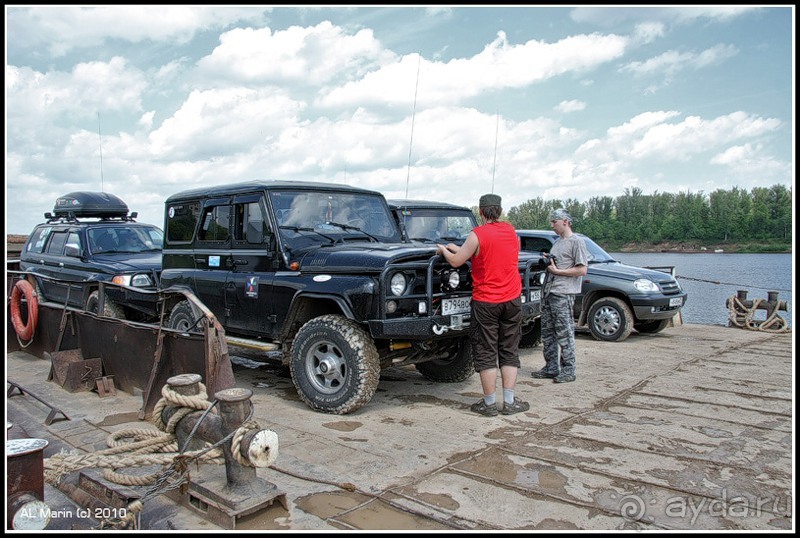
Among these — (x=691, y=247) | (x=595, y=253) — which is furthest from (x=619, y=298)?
(x=691, y=247)

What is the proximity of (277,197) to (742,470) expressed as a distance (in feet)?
15.5

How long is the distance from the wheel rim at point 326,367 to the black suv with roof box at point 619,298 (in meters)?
5.56

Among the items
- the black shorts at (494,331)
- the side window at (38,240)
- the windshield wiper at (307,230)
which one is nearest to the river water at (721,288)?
the black shorts at (494,331)

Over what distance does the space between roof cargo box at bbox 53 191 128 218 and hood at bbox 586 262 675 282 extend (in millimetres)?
8574

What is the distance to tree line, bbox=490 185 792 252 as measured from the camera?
37.4 metres

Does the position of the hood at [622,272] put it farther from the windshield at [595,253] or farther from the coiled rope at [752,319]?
the coiled rope at [752,319]

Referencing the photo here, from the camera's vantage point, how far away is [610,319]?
991cm

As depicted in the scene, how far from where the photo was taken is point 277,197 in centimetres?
640

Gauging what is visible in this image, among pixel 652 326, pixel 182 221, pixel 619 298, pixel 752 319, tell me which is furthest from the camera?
pixel 752 319

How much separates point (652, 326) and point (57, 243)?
34.7 ft

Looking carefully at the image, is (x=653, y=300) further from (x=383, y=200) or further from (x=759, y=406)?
(x=383, y=200)

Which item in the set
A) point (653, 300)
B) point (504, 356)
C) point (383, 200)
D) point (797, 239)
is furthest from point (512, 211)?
point (797, 239)

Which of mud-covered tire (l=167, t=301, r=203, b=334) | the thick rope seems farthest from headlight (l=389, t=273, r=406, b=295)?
mud-covered tire (l=167, t=301, r=203, b=334)

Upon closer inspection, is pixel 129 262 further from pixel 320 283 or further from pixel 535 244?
pixel 535 244
